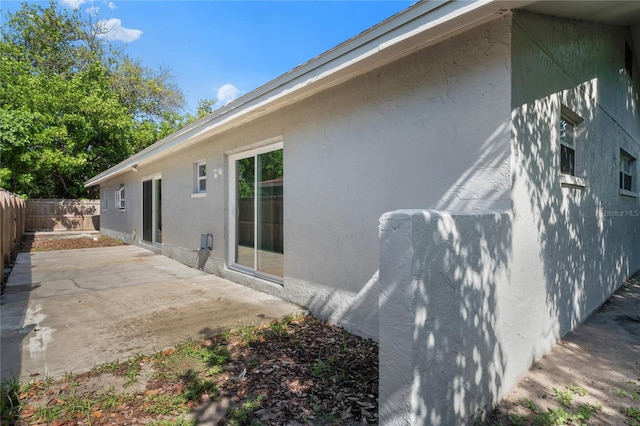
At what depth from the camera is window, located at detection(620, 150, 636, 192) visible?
6680 mm

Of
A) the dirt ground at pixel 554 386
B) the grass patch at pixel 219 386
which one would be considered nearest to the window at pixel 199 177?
the grass patch at pixel 219 386

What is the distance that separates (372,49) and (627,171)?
742 cm

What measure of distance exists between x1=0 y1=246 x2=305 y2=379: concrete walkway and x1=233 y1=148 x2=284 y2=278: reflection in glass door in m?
0.55

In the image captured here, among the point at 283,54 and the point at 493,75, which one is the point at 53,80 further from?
the point at 493,75

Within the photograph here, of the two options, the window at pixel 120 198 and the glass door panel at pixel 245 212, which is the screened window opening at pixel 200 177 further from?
the window at pixel 120 198

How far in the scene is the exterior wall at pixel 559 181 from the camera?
9.57ft

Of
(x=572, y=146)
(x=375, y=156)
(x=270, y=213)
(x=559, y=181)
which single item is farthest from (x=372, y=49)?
(x=270, y=213)

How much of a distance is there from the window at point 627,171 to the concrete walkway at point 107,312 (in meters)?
7.04

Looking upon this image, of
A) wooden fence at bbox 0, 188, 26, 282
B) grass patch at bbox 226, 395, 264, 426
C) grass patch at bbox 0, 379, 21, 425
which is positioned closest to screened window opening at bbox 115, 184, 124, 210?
wooden fence at bbox 0, 188, 26, 282

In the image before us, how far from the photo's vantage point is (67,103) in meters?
16.8

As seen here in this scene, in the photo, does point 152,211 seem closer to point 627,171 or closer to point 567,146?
point 567,146

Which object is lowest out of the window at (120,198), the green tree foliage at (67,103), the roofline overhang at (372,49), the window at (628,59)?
the window at (120,198)

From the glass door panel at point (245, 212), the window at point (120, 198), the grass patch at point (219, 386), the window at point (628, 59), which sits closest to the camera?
the grass patch at point (219, 386)

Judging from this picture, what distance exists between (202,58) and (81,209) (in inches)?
585
